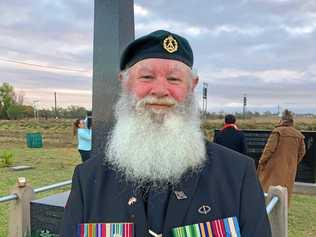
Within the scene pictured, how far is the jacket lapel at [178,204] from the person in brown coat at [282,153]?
4.90m

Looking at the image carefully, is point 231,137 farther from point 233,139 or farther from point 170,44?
point 170,44

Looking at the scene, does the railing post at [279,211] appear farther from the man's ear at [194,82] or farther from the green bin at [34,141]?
the green bin at [34,141]

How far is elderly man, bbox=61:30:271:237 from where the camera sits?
1.38m

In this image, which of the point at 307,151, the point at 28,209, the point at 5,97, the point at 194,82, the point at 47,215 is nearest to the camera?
the point at 194,82

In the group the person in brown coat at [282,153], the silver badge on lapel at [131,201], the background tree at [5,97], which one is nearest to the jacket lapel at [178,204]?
the silver badge on lapel at [131,201]

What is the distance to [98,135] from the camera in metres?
3.05

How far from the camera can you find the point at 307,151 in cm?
870

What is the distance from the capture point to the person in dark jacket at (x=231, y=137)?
6.48 meters

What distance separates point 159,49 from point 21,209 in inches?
79.4

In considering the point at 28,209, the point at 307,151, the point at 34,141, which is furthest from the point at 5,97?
the point at 28,209

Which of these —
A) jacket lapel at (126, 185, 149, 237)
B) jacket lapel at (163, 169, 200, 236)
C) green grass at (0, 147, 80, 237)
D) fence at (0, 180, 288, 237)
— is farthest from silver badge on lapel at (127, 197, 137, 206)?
green grass at (0, 147, 80, 237)

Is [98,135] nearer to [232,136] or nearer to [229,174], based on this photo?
[229,174]

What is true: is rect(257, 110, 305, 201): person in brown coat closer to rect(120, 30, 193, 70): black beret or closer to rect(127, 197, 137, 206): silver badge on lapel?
rect(120, 30, 193, 70): black beret

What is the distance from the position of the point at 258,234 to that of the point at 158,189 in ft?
1.22
